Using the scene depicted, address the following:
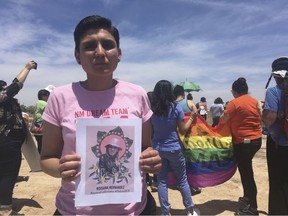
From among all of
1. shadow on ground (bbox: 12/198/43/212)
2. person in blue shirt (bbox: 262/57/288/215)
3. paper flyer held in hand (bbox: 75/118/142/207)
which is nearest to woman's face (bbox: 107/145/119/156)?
paper flyer held in hand (bbox: 75/118/142/207)

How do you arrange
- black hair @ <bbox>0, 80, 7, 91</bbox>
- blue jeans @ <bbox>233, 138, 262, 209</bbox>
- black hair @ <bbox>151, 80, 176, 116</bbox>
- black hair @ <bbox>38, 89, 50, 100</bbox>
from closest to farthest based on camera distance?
black hair @ <bbox>151, 80, 176, 116</bbox>, blue jeans @ <bbox>233, 138, 262, 209</bbox>, black hair @ <bbox>0, 80, 7, 91</bbox>, black hair @ <bbox>38, 89, 50, 100</bbox>

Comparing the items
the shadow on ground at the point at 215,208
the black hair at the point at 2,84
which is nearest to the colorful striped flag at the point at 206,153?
the shadow on ground at the point at 215,208

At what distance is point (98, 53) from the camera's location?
1700 millimetres

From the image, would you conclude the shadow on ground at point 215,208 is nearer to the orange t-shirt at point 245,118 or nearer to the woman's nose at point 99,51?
the orange t-shirt at point 245,118

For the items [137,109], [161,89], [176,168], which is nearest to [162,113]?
[161,89]

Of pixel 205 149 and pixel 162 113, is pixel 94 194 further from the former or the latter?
pixel 205 149

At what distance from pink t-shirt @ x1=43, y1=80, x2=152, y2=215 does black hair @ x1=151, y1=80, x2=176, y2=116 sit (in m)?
2.89

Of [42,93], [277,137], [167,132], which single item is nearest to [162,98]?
[167,132]

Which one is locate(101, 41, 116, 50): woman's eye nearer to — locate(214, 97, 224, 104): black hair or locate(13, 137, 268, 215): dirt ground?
locate(13, 137, 268, 215): dirt ground

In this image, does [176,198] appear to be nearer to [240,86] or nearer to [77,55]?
[240,86]

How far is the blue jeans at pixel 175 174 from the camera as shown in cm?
485

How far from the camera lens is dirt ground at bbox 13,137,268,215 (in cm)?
547

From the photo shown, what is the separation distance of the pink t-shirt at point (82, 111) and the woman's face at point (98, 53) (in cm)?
13

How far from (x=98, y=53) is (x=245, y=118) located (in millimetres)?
3894
